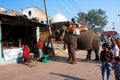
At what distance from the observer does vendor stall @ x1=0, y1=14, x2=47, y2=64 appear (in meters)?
15.4

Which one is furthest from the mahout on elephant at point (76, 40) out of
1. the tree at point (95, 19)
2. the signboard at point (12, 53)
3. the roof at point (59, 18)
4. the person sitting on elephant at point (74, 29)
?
the tree at point (95, 19)

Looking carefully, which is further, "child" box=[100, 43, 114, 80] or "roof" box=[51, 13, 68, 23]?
"roof" box=[51, 13, 68, 23]

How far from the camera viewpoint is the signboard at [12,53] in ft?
50.4

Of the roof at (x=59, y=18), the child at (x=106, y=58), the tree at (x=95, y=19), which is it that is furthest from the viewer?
the tree at (x=95, y=19)

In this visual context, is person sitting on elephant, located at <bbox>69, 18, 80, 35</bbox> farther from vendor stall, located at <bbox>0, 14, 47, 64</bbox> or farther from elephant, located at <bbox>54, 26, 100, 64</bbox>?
vendor stall, located at <bbox>0, 14, 47, 64</bbox>

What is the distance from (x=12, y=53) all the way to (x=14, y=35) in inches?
158

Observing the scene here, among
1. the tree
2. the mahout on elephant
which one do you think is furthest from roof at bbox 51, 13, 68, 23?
the tree

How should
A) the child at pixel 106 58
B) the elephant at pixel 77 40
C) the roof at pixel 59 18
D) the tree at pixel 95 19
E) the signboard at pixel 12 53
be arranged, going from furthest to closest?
1. the tree at pixel 95 19
2. the roof at pixel 59 18
3. the elephant at pixel 77 40
4. the signboard at pixel 12 53
5. the child at pixel 106 58

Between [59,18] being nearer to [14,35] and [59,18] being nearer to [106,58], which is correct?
[14,35]

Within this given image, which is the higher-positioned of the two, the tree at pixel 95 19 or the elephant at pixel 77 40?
the tree at pixel 95 19

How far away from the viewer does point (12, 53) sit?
1595cm

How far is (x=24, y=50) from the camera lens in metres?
15.9

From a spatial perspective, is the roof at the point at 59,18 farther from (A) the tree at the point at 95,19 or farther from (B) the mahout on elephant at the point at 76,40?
(A) the tree at the point at 95,19

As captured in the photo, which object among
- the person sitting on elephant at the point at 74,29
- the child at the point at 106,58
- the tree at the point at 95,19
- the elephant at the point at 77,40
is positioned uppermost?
the tree at the point at 95,19
